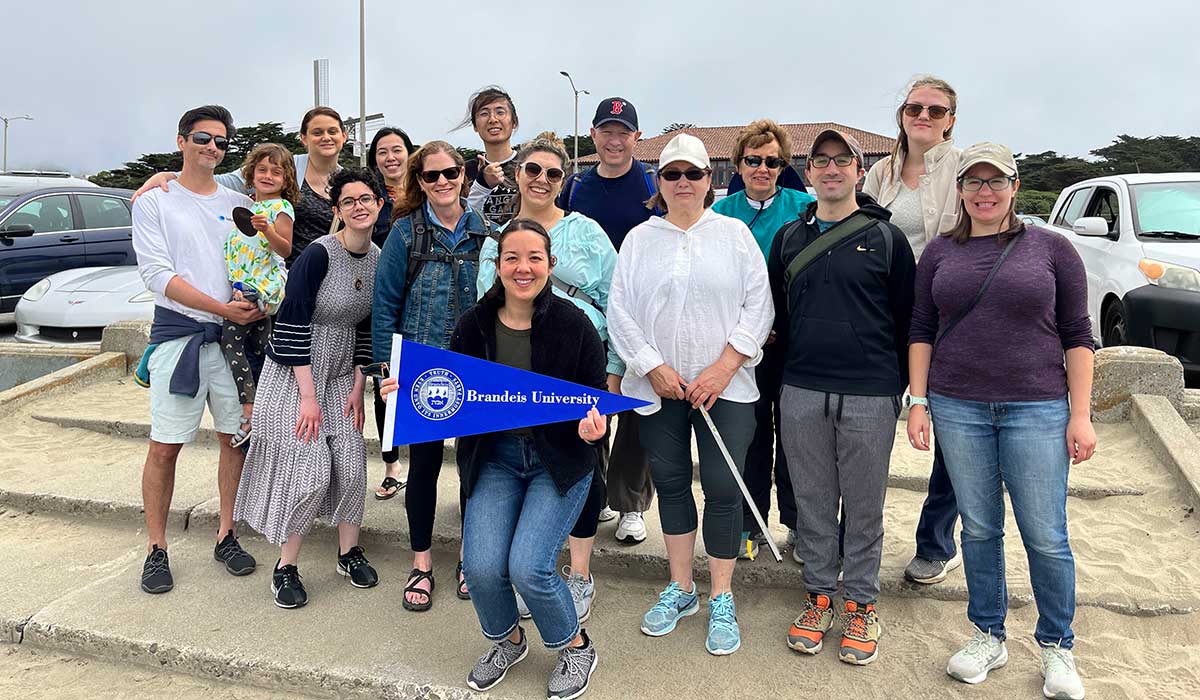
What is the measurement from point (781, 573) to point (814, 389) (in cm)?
118

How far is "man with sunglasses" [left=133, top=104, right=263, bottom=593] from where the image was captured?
368 centimetres

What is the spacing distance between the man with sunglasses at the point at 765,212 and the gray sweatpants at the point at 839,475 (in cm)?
28

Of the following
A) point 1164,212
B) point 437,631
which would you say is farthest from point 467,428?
point 1164,212

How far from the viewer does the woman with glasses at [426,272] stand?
11.4 feet

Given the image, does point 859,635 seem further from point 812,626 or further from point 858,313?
point 858,313

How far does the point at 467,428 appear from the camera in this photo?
2.98 metres

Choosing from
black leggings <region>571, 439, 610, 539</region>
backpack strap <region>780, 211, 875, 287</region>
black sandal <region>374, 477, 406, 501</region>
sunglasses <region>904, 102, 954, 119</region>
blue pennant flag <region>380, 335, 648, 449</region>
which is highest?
sunglasses <region>904, 102, 954, 119</region>

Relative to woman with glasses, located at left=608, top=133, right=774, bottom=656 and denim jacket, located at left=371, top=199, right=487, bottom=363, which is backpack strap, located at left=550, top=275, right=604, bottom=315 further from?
denim jacket, located at left=371, top=199, right=487, bottom=363

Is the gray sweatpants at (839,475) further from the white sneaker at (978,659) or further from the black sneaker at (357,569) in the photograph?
the black sneaker at (357,569)

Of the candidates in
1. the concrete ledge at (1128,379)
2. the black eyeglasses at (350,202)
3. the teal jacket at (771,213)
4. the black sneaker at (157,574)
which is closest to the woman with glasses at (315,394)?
the black eyeglasses at (350,202)

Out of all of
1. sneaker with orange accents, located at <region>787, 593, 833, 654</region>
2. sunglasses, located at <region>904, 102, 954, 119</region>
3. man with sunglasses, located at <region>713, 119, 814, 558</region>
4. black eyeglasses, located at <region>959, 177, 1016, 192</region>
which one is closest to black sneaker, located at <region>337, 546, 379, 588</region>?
man with sunglasses, located at <region>713, 119, 814, 558</region>

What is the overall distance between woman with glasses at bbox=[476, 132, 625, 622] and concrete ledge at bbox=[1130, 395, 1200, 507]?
3.50 metres

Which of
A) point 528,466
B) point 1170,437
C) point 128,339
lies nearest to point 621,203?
point 528,466

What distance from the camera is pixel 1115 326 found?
6.76 meters
